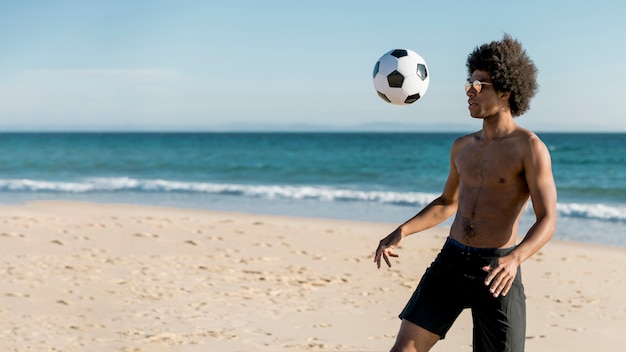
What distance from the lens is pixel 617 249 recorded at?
37.8ft

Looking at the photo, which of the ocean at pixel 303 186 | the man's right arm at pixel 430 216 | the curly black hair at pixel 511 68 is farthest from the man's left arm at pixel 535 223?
the ocean at pixel 303 186

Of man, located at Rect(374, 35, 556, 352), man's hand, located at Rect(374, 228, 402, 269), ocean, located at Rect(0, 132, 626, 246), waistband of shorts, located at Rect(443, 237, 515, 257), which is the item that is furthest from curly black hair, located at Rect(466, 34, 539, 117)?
ocean, located at Rect(0, 132, 626, 246)

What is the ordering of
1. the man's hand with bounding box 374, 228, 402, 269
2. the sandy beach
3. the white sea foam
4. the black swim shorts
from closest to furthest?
1. the black swim shorts
2. the man's hand with bounding box 374, 228, 402, 269
3. the sandy beach
4. the white sea foam

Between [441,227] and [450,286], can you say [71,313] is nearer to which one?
[450,286]

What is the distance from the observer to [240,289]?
8.06 meters

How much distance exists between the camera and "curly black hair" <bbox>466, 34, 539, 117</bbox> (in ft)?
11.8

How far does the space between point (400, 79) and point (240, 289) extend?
12.6ft

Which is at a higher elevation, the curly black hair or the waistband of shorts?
the curly black hair

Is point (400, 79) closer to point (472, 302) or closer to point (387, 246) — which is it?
point (387, 246)

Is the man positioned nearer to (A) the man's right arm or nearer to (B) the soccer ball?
(A) the man's right arm

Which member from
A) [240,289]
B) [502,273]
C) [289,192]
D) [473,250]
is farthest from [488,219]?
[289,192]

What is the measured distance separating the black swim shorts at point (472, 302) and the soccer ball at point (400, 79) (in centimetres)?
154

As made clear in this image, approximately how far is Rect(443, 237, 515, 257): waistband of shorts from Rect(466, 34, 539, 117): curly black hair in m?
0.67

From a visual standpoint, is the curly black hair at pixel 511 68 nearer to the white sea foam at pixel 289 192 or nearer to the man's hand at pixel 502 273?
the man's hand at pixel 502 273
